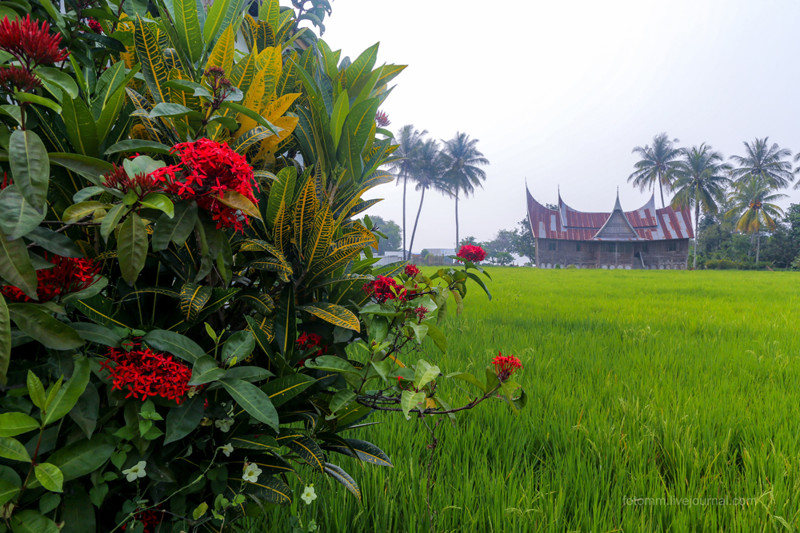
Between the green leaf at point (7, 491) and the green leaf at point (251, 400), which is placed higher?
the green leaf at point (251, 400)

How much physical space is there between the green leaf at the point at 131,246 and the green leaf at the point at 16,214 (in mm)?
92

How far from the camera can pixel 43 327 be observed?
1.85ft

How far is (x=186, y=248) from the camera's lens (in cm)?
77

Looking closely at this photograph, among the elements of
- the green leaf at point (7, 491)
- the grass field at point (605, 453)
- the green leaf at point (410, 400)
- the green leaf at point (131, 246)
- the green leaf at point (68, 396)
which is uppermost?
the green leaf at point (131, 246)

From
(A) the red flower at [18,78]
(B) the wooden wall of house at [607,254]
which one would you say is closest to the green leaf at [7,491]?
(A) the red flower at [18,78]

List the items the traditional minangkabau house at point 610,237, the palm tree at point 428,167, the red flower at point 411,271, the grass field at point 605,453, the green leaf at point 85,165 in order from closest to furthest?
1. the green leaf at point 85,165
2. the grass field at point 605,453
3. the red flower at point 411,271
4. the traditional minangkabau house at point 610,237
5. the palm tree at point 428,167

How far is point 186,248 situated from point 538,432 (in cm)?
163

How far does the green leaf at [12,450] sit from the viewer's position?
53 centimetres

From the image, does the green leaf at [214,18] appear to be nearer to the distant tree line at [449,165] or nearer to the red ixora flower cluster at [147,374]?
the red ixora flower cluster at [147,374]

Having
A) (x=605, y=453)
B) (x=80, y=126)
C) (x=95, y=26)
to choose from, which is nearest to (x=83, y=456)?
(x=80, y=126)

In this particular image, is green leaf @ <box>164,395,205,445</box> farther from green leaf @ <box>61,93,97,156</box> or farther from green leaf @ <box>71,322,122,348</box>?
green leaf @ <box>61,93,97,156</box>

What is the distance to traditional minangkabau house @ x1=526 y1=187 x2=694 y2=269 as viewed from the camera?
30.6 m

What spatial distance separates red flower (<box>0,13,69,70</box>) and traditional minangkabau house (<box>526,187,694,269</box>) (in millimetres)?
32646

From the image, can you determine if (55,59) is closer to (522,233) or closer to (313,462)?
(313,462)
